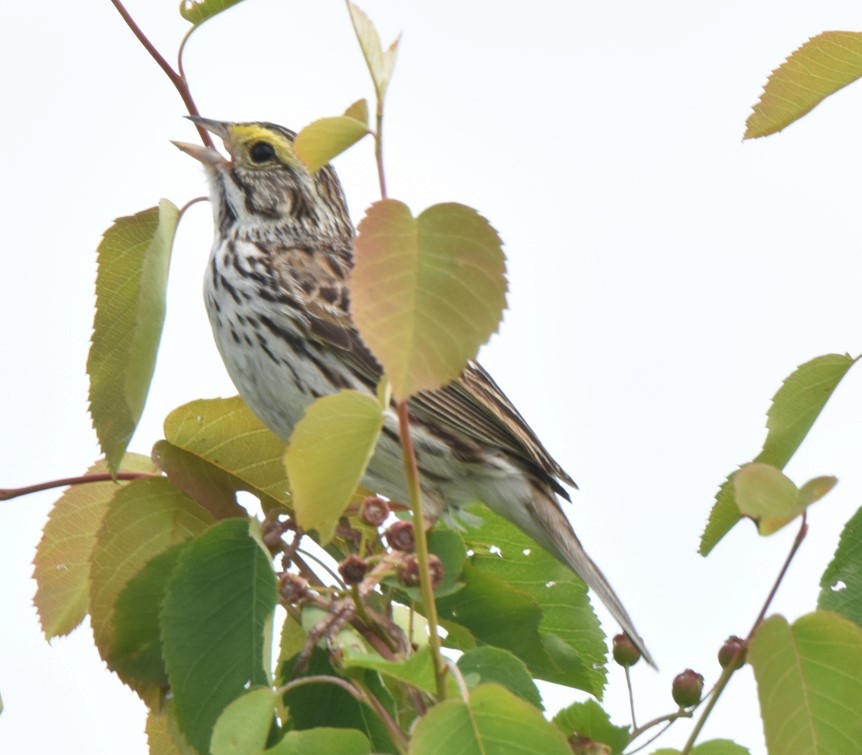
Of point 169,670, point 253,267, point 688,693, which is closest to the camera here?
point 169,670

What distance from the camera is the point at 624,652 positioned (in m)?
3.61

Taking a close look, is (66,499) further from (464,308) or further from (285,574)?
(464,308)

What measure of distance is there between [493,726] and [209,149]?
3860 mm

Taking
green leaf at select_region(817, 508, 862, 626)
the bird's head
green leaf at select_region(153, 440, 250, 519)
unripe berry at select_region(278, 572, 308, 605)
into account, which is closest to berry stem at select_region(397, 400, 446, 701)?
unripe berry at select_region(278, 572, 308, 605)

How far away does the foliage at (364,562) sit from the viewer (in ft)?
7.55

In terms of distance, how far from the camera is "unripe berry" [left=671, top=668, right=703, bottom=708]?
314 cm

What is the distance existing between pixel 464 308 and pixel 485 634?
1396 millimetres

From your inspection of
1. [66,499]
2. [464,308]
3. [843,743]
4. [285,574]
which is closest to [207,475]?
[66,499]

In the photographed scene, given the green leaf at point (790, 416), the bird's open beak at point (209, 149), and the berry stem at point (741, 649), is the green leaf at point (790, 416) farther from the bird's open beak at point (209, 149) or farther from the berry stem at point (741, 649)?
the bird's open beak at point (209, 149)

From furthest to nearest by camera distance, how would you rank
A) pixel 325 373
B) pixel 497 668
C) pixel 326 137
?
pixel 325 373 < pixel 497 668 < pixel 326 137

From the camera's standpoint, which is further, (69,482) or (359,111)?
(69,482)

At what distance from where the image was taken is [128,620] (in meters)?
3.42

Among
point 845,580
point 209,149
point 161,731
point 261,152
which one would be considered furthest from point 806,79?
point 261,152

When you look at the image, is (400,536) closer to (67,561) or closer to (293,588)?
(293,588)
